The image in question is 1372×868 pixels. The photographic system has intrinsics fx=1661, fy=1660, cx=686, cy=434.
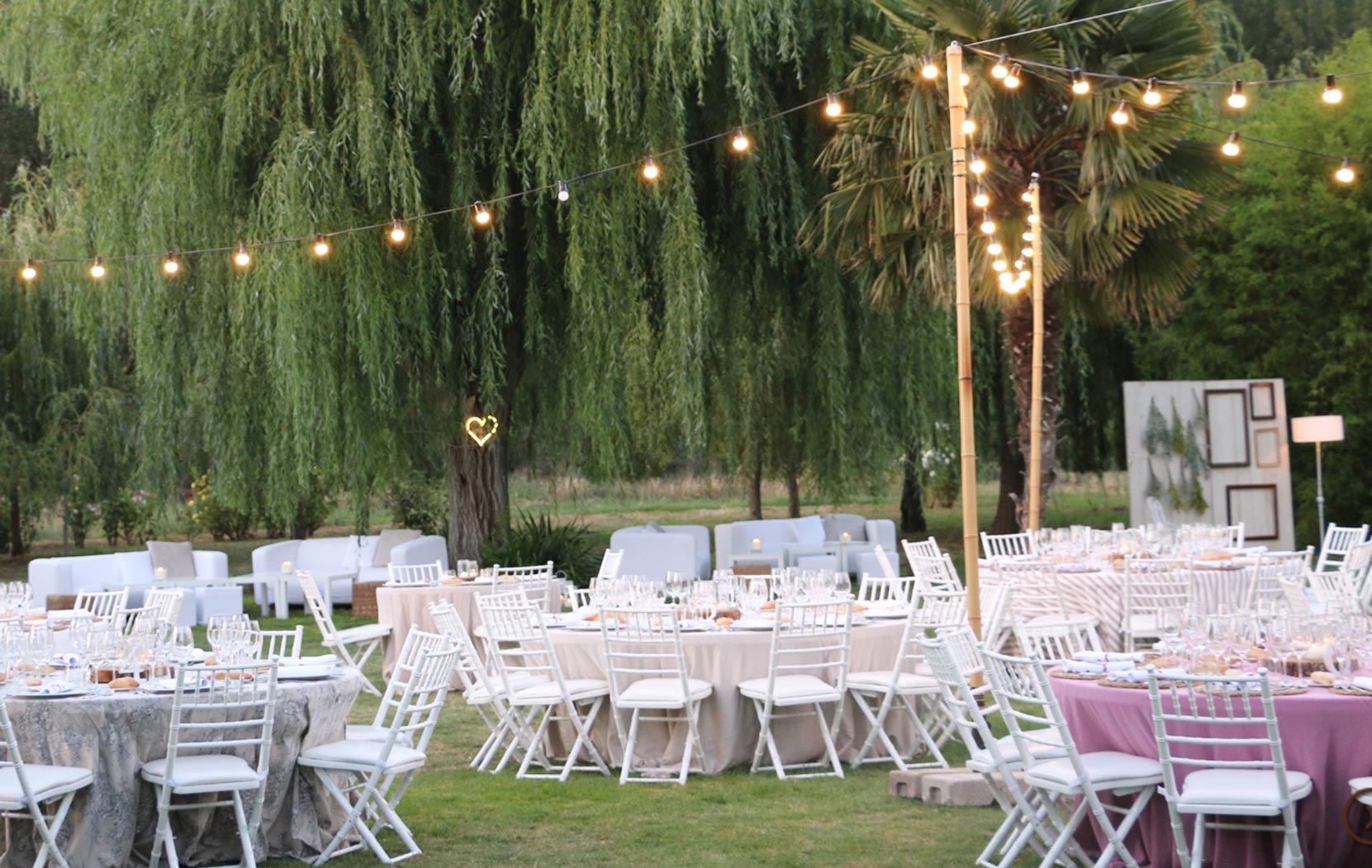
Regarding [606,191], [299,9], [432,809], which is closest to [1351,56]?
[606,191]

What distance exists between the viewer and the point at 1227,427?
67.8 ft

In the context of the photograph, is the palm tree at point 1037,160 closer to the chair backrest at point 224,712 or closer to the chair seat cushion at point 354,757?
the chair seat cushion at point 354,757

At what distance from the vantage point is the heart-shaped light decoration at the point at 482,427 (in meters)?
15.5

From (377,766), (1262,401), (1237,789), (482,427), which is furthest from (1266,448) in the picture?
(377,766)

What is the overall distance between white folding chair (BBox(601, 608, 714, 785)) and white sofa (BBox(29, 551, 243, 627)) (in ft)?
28.6

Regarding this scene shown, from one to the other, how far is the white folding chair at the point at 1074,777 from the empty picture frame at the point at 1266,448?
15.4 metres

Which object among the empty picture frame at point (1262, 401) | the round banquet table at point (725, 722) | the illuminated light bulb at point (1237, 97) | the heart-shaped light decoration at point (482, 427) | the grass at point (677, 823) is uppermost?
the illuminated light bulb at point (1237, 97)

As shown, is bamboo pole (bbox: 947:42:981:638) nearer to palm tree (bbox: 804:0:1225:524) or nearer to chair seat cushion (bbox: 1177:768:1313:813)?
chair seat cushion (bbox: 1177:768:1313:813)

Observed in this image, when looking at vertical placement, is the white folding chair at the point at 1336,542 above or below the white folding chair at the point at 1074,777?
above

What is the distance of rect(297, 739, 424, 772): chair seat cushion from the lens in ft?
22.0

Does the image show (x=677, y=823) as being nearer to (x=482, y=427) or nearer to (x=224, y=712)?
(x=224, y=712)

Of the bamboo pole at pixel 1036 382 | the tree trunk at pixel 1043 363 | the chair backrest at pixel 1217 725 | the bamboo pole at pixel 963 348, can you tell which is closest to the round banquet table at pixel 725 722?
the bamboo pole at pixel 963 348

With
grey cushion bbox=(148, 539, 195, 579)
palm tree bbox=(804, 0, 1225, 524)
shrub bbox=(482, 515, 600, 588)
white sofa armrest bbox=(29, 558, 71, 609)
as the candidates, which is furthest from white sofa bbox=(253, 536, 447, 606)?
palm tree bbox=(804, 0, 1225, 524)

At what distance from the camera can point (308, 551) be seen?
1928cm
